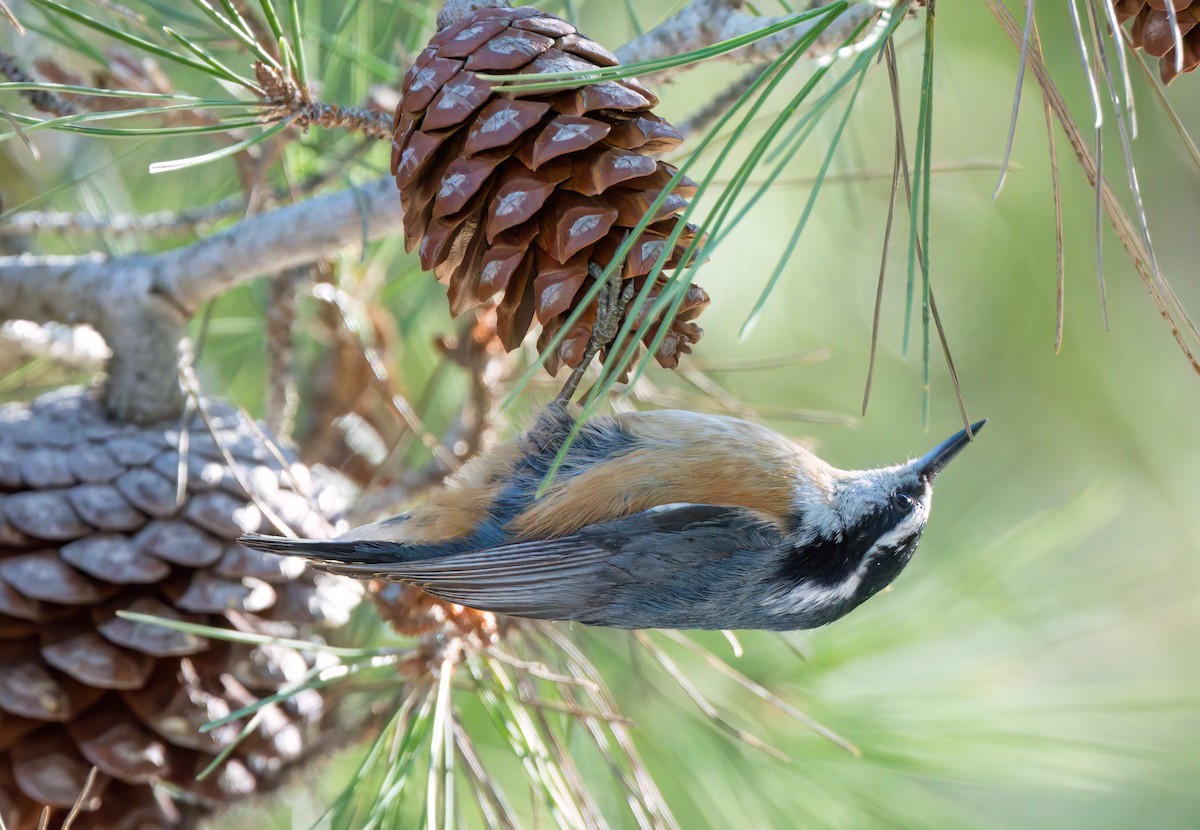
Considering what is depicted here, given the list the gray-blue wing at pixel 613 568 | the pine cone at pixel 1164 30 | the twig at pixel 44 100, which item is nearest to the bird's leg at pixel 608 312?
the gray-blue wing at pixel 613 568

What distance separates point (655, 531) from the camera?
988 millimetres

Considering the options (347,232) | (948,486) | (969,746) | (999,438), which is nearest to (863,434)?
(948,486)

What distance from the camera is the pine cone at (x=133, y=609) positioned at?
3.09 feet

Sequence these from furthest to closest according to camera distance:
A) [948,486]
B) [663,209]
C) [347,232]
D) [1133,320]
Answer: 1. [1133,320]
2. [948,486]
3. [347,232]
4. [663,209]

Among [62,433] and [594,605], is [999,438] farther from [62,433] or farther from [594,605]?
[62,433]

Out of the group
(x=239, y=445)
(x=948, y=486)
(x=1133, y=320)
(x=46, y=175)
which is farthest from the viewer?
(x=1133, y=320)

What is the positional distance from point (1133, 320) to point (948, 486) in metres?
0.69

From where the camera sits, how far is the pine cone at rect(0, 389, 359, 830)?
941mm

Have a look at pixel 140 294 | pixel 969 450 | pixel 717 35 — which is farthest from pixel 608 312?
pixel 969 450

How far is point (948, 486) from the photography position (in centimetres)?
227

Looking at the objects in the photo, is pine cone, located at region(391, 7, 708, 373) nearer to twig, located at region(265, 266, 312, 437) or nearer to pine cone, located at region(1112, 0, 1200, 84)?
pine cone, located at region(1112, 0, 1200, 84)

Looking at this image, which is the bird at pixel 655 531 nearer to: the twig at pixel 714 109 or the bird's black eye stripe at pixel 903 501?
the bird's black eye stripe at pixel 903 501

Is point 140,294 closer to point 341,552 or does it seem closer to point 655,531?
point 341,552

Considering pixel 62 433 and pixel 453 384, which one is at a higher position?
pixel 62 433
